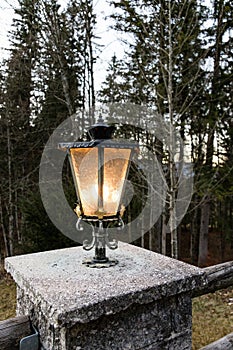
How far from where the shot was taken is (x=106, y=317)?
74 centimetres

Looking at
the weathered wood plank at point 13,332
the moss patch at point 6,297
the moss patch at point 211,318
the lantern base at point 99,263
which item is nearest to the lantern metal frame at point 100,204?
the lantern base at point 99,263

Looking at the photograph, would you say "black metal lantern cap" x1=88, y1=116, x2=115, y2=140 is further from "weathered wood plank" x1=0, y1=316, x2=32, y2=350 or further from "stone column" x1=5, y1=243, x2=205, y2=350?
"weathered wood plank" x1=0, y1=316, x2=32, y2=350

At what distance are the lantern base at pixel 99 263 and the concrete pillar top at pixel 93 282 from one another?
0.02m

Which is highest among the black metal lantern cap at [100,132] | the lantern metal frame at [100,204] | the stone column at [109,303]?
the black metal lantern cap at [100,132]

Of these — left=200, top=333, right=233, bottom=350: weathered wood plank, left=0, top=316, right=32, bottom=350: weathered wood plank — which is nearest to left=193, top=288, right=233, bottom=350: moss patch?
left=200, top=333, right=233, bottom=350: weathered wood plank

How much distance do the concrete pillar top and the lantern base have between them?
21 millimetres

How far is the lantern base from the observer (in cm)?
102

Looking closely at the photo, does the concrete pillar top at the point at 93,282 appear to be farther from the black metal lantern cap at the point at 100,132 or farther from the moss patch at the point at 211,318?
the moss patch at the point at 211,318

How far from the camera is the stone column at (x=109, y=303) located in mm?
699

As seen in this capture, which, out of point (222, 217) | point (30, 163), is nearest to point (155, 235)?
point (222, 217)

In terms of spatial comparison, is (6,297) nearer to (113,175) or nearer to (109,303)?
(113,175)

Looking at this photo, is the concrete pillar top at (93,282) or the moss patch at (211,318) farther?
Answer: the moss patch at (211,318)

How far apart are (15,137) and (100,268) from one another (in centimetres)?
567

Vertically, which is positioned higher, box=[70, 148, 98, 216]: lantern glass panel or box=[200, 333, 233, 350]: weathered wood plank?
box=[70, 148, 98, 216]: lantern glass panel
